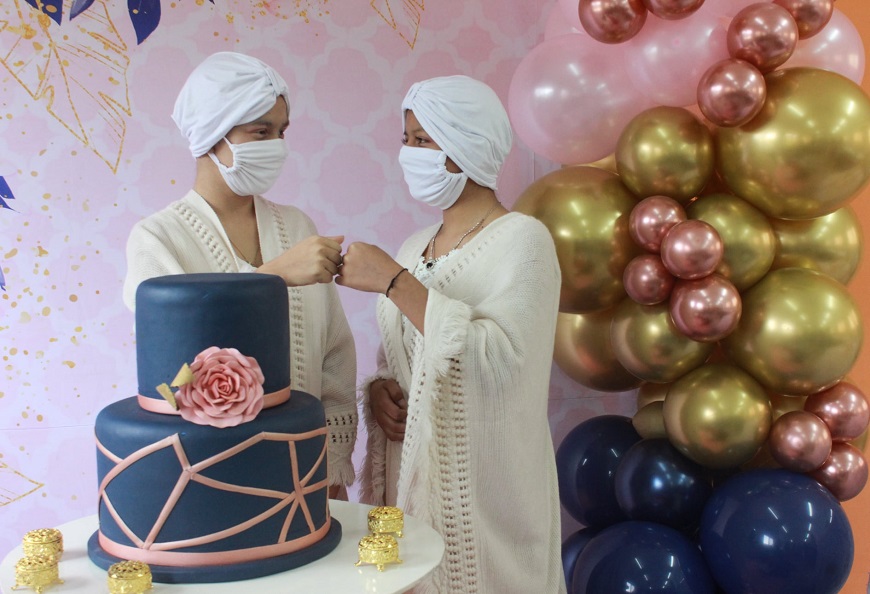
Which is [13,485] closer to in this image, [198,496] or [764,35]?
[198,496]

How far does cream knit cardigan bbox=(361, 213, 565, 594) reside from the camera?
179cm

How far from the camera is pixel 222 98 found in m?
1.84

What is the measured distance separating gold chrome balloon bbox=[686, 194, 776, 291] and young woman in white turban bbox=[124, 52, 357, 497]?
95cm

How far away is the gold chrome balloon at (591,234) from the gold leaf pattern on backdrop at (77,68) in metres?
1.32

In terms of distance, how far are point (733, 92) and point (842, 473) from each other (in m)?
0.97

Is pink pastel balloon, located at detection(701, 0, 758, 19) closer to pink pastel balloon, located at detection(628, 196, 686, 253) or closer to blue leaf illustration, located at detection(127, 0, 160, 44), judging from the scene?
pink pastel balloon, located at detection(628, 196, 686, 253)

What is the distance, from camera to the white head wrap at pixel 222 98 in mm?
1842

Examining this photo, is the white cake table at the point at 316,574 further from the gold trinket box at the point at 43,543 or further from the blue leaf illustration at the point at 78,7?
the blue leaf illustration at the point at 78,7

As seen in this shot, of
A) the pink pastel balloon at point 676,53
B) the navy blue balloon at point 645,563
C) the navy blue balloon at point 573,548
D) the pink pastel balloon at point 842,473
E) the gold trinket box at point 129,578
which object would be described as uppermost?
the pink pastel balloon at point 676,53

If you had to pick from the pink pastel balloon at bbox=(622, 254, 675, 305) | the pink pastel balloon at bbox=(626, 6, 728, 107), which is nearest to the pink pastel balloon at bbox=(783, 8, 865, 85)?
the pink pastel balloon at bbox=(626, 6, 728, 107)

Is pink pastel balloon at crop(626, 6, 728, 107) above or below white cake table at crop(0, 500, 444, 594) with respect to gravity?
above

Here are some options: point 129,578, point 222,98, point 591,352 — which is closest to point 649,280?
point 591,352

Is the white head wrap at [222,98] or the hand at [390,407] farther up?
the white head wrap at [222,98]

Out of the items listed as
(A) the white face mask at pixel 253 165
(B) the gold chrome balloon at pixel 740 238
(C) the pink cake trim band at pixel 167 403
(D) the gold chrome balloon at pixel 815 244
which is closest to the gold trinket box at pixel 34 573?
(C) the pink cake trim band at pixel 167 403
